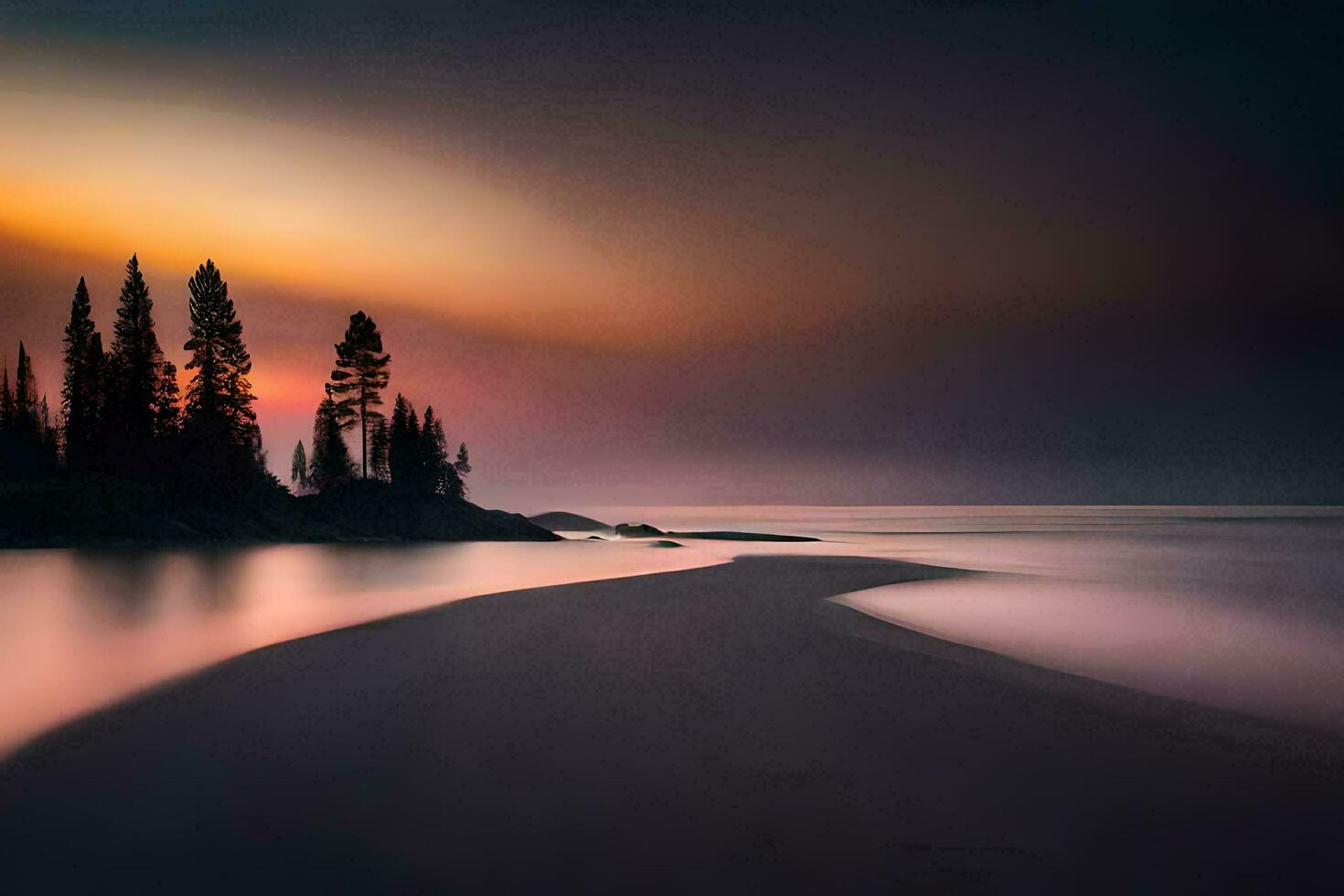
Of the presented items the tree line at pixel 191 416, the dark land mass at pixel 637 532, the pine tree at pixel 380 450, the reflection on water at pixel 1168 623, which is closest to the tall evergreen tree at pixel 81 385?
the tree line at pixel 191 416

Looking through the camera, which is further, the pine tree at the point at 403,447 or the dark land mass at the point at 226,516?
the pine tree at the point at 403,447

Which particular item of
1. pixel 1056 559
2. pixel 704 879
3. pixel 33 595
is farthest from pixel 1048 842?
pixel 1056 559

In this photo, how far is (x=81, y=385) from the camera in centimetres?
8325

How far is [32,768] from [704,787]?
7.54 metres

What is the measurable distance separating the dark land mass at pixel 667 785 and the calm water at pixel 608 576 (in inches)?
76.1

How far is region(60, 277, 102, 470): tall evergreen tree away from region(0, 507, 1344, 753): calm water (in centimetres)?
3259

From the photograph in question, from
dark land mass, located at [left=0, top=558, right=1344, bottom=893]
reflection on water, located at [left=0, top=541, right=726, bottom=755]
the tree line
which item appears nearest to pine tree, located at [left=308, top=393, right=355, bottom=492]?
the tree line

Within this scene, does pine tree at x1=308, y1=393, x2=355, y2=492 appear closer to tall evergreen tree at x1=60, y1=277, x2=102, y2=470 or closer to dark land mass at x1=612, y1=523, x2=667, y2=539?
tall evergreen tree at x1=60, y1=277, x2=102, y2=470

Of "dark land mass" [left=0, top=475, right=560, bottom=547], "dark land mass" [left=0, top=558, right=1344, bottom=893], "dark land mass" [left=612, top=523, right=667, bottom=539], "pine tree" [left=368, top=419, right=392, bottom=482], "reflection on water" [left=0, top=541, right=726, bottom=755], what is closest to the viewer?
"dark land mass" [left=0, top=558, right=1344, bottom=893]

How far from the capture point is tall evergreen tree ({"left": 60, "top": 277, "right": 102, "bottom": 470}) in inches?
3132

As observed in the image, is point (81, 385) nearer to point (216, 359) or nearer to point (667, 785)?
point (216, 359)

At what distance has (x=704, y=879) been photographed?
6.58 meters

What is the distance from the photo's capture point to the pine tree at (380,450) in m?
91.9

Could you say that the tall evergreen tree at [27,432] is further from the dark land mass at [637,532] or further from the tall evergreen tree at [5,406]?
the dark land mass at [637,532]
